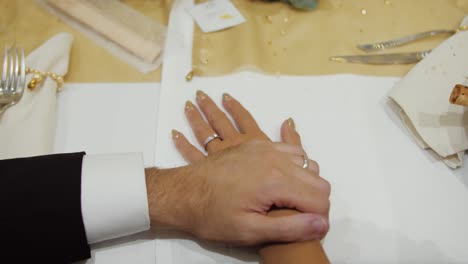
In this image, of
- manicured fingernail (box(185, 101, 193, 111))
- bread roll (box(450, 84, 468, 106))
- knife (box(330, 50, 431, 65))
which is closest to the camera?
bread roll (box(450, 84, 468, 106))

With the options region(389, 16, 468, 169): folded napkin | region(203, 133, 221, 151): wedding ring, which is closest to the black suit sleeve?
region(203, 133, 221, 151): wedding ring

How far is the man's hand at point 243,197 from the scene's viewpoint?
0.57 m

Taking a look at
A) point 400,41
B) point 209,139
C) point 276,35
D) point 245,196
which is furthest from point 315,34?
point 245,196

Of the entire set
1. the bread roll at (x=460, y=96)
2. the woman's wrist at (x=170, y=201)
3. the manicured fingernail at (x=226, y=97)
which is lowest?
the woman's wrist at (x=170, y=201)

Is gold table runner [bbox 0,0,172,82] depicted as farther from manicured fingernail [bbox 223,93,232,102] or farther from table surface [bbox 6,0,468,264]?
manicured fingernail [bbox 223,93,232,102]

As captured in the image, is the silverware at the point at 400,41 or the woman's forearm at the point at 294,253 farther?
the silverware at the point at 400,41

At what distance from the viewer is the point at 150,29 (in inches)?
37.4

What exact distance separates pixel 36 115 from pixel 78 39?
0.26 metres

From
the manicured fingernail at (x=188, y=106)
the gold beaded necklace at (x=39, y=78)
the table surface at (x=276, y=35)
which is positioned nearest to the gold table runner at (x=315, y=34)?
the table surface at (x=276, y=35)

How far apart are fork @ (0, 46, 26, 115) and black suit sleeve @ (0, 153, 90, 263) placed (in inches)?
8.2

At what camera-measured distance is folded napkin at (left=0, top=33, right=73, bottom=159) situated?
70 centimetres

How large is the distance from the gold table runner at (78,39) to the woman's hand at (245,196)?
1.08 ft

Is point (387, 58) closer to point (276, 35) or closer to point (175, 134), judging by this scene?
point (276, 35)

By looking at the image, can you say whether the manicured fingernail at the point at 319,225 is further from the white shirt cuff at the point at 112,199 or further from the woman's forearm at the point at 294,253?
the white shirt cuff at the point at 112,199
